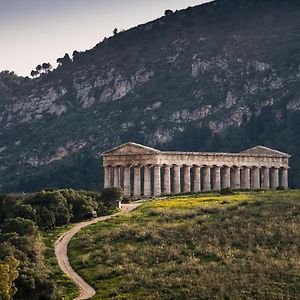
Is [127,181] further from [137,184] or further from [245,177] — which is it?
[245,177]

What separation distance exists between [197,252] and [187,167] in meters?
60.0

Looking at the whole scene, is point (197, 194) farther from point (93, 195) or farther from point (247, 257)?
point (247, 257)

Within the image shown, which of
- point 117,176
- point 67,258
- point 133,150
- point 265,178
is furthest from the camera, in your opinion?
point 265,178

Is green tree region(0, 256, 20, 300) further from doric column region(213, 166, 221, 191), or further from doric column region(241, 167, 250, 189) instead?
doric column region(241, 167, 250, 189)

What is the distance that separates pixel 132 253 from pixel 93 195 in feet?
122

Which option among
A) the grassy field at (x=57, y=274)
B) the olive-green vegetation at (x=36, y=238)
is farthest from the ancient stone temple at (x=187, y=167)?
the grassy field at (x=57, y=274)

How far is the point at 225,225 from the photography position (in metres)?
90.2

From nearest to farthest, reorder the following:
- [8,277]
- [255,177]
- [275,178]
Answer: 1. [8,277]
2. [255,177]
3. [275,178]

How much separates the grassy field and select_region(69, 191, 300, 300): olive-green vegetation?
75.0 inches

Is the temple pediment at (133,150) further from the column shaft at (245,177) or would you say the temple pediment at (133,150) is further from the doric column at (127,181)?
the column shaft at (245,177)

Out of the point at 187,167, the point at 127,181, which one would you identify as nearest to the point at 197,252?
the point at 127,181

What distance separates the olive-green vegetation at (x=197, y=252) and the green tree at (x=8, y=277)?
7.86 m

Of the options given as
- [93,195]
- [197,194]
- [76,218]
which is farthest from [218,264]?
[197,194]

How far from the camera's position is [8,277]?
6269cm
